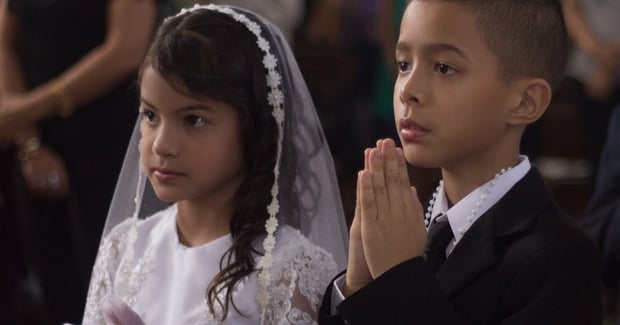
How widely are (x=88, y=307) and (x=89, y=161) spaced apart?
1033 millimetres

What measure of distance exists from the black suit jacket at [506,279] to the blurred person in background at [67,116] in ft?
5.76

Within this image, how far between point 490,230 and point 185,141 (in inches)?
28.7

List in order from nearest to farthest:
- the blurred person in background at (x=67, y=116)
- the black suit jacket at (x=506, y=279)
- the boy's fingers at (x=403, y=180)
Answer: the black suit jacket at (x=506, y=279), the boy's fingers at (x=403, y=180), the blurred person in background at (x=67, y=116)

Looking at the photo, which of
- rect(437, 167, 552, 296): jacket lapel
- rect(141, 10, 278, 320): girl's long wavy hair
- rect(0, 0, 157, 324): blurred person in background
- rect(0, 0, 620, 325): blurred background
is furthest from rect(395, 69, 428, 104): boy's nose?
rect(0, 0, 157, 324): blurred person in background

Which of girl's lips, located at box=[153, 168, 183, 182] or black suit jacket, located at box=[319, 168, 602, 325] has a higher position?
girl's lips, located at box=[153, 168, 183, 182]

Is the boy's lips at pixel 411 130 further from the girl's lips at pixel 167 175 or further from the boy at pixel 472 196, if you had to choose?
the girl's lips at pixel 167 175

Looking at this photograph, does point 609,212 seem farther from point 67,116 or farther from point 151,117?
point 67,116

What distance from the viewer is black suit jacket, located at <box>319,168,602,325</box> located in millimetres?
1964

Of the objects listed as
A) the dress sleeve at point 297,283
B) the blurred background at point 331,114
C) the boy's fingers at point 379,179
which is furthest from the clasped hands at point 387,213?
the blurred background at point 331,114

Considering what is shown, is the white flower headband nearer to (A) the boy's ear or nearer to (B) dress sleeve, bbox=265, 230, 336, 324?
(B) dress sleeve, bbox=265, 230, 336, 324

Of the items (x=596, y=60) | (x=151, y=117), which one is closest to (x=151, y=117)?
(x=151, y=117)

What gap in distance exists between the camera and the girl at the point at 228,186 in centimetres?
248

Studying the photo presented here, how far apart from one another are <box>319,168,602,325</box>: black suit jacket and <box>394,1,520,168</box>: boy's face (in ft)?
0.41

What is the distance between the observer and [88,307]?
9.00 ft
